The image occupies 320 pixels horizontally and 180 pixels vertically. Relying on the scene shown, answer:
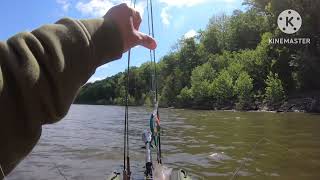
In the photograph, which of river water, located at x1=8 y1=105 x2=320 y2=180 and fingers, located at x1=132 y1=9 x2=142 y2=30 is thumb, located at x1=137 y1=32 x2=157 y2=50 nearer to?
fingers, located at x1=132 y1=9 x2=142 y2=30

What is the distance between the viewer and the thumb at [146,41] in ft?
4.70

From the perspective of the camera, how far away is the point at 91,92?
142 metres

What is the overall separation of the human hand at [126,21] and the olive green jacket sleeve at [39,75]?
10cm

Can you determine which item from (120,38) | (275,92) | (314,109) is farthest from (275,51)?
(120,38)

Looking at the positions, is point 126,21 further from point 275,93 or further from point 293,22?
point 293,22

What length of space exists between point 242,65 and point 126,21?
77.9m

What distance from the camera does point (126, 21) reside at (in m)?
1.36

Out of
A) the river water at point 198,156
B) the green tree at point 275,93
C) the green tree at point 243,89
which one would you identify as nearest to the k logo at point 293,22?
the green tree at point 275,93

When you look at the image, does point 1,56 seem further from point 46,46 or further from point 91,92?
point 91,92

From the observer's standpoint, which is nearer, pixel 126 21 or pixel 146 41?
pixel 126 21

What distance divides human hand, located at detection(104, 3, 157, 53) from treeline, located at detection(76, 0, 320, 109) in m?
38.9

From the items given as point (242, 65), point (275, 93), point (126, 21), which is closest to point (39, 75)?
point (126, 21)

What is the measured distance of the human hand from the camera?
4.44ft

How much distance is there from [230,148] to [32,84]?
17152 millimetres
